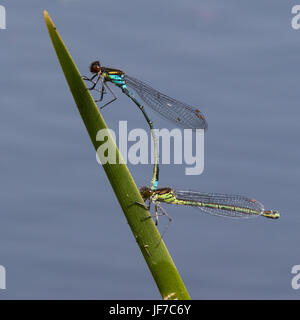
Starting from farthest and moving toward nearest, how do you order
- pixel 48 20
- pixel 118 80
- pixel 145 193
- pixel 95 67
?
1. pixel 118 80
2. pixel 95 67
3. pixel 145 193
4. pixel 48 20

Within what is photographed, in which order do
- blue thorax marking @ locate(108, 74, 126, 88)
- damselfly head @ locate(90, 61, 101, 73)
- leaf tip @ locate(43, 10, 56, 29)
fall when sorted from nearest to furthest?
1. leaf tip @ locate(43, 10, 56, 29)
2. damselfly head @ locate(90, 61, 101, 73)
3. blue thorax marking @ locate(108, 74, 126, 88)

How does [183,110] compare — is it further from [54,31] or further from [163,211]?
[54,31]

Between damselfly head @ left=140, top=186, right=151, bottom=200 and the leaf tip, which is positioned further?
damselfly head @ left=140, top=186, right=151, bottom=200

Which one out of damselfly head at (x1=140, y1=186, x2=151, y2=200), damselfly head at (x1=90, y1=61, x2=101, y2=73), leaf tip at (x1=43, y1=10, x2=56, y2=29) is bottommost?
damselfly head at (x1=140, y1=186, x2=151, y2=200)

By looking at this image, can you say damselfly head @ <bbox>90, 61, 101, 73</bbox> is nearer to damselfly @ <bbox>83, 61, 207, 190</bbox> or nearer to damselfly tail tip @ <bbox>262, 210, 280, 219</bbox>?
damselfly @ <bbox>83, 61, 207, 190</bbox>

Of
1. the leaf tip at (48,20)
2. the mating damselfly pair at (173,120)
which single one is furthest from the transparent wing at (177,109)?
the leaf tip at (48,20)

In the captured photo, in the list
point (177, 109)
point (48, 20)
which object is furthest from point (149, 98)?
point (48, 20)

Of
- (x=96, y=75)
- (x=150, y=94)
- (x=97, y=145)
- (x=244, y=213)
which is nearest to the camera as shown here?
→ (x=97, y=145)

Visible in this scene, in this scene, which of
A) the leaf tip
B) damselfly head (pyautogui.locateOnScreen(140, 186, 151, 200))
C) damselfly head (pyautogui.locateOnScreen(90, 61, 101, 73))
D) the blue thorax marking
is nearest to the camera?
the leaf tip

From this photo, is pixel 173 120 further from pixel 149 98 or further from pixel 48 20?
pixel 48 20

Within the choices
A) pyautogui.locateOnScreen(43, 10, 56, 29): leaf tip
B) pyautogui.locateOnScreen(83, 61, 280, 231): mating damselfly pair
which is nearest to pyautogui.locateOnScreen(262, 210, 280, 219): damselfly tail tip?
pyautogui.locateOnScreen(83, 61, 280, 231): mating damselfly pair

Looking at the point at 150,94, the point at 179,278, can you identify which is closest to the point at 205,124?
the point at 150,94
